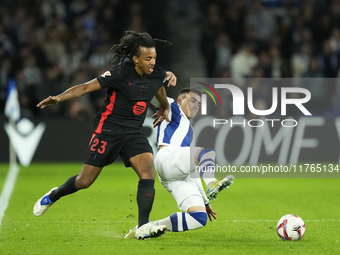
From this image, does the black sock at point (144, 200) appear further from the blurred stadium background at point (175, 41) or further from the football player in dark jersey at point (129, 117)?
the blurred stadium background at point (175, 41)

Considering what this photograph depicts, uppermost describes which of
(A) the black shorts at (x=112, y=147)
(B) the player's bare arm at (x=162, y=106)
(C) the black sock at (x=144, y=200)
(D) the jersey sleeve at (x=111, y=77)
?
(D) the jersey sleeve at (x=111, y=77)

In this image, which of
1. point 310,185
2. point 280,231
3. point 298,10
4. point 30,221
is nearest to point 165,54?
point 298,10

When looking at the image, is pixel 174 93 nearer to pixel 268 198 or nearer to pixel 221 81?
pixel 221 81

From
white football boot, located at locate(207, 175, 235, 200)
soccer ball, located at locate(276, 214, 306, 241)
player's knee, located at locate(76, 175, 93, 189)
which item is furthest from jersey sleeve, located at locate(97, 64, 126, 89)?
soccer ball, located at locate(276, 214, 306, 241)

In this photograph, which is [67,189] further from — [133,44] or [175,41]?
[175,41]

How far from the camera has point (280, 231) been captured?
4.97m

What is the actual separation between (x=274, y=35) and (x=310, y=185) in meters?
5.20

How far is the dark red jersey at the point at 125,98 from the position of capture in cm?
511

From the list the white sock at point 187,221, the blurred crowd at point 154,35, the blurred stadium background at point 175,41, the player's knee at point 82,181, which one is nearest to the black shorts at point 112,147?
the player's knee at point 82,181

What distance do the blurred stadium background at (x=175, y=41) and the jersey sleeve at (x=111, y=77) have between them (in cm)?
669

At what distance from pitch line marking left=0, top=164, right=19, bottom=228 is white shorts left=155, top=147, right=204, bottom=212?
7.81 ft

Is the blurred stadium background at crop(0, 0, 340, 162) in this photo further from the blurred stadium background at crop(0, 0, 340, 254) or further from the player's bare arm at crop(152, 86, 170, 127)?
the player's bare arm at crop(152, 86, 170, 127)

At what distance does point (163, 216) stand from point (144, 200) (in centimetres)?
167

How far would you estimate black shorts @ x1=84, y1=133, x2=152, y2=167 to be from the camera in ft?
16.9
